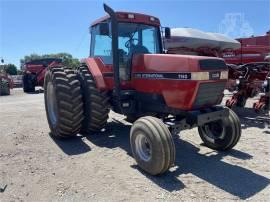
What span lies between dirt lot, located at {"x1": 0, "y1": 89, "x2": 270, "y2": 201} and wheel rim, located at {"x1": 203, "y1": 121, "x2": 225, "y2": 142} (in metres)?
0.24

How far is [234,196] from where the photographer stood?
12.7 feet

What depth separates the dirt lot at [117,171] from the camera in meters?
3.96

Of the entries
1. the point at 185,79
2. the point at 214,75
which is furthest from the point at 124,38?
the point at 214,75

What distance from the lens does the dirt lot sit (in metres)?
3.96

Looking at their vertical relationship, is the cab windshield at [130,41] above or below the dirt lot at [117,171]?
above

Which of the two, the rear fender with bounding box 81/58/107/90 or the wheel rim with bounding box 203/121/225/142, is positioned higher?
the rear fender with bounding box 81/58/107/90


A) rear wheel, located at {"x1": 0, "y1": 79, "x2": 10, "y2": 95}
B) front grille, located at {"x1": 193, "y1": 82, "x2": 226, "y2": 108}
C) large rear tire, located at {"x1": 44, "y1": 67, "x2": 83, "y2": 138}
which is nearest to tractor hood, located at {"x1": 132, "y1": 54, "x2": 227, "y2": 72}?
front grille, located at {"x1": 193, "y1": 82, "x2": 226, "y2": 108}

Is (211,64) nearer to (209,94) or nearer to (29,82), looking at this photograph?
(209,94)

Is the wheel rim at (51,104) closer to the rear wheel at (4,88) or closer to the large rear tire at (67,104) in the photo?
the large rear tire at (67,104)

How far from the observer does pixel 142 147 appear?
15.7 ft

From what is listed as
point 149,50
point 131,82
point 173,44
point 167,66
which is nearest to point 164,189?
point 167,66

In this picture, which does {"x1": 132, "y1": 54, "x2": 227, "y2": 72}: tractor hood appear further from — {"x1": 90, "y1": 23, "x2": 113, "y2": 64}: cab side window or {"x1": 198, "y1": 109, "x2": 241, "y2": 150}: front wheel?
{"x1": 198, "y1": 109, "x2": 241, "y2": 150}: front wheel

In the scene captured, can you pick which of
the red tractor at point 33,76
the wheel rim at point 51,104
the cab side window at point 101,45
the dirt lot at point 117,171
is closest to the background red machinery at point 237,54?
the dirt lot at point 117,171

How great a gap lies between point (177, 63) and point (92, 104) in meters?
2.04
